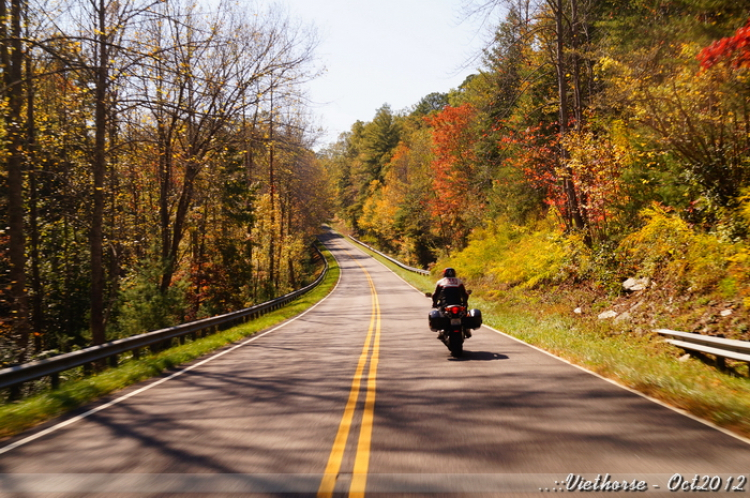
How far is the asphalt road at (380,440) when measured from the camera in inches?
151

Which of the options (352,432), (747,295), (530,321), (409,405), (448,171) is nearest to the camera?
(352,432)

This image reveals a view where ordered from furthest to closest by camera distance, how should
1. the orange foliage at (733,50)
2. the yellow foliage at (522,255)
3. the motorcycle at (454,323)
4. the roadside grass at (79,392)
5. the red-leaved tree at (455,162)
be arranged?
the red-leaved tree at (455,162), the yellow foliage at (522,255), the motorcycle at (454,323), the orange foliage at (733,50), the roadside grass at (79,392)

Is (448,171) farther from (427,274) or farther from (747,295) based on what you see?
(747,295)

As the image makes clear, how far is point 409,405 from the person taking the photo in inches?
243

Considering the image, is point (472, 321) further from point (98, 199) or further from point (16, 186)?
point (16, 186)

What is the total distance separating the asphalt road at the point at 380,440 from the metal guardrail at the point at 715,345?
5.84 feet

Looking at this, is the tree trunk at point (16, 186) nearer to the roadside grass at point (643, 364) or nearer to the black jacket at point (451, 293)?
the black jacket at point (451, 293)

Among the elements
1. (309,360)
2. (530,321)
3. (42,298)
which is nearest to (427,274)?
(530,321)

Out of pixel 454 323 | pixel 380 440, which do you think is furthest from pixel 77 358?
pixel 454 323

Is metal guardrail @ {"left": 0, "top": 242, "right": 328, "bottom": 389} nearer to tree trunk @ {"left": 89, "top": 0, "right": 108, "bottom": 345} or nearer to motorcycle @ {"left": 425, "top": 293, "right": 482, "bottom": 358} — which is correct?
tree trunk @ {"left": 89, "top": 0, "right": 108, "bottom": 345}

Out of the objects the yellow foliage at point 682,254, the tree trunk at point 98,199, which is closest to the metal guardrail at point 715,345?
the yellow foliage at point 682,254

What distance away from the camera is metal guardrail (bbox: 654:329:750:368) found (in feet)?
22.0

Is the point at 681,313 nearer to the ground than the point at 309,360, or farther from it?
farther from it

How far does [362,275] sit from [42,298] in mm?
34192
